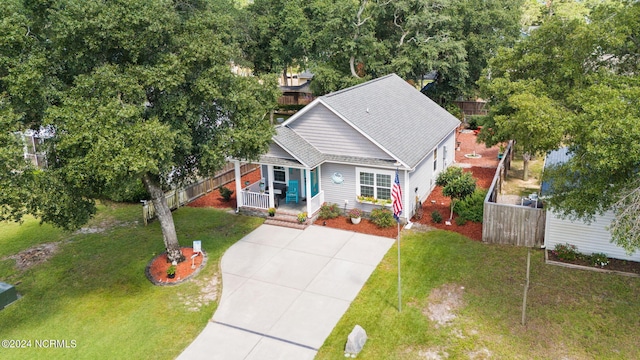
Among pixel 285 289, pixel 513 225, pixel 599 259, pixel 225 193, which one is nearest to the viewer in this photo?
pixel 285 289

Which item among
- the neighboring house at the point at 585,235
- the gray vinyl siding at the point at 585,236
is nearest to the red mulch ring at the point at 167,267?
the neighboring house at the point at 585,235

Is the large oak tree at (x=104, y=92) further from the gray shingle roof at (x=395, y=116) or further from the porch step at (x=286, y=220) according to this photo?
the gray shingle roof at (x=395, y=116)

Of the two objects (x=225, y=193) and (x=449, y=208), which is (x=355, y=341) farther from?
(x=225, y=193)

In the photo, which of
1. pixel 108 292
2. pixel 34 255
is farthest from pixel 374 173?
pixel 34 255

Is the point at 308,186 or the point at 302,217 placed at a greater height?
the point at 308,186

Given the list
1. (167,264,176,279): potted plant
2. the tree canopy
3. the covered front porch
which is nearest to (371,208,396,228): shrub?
the covered front porch

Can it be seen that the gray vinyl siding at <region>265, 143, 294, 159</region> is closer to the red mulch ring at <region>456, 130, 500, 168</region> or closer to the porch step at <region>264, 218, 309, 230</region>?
the porch step at <region>264, 218, 309, 230</region>
